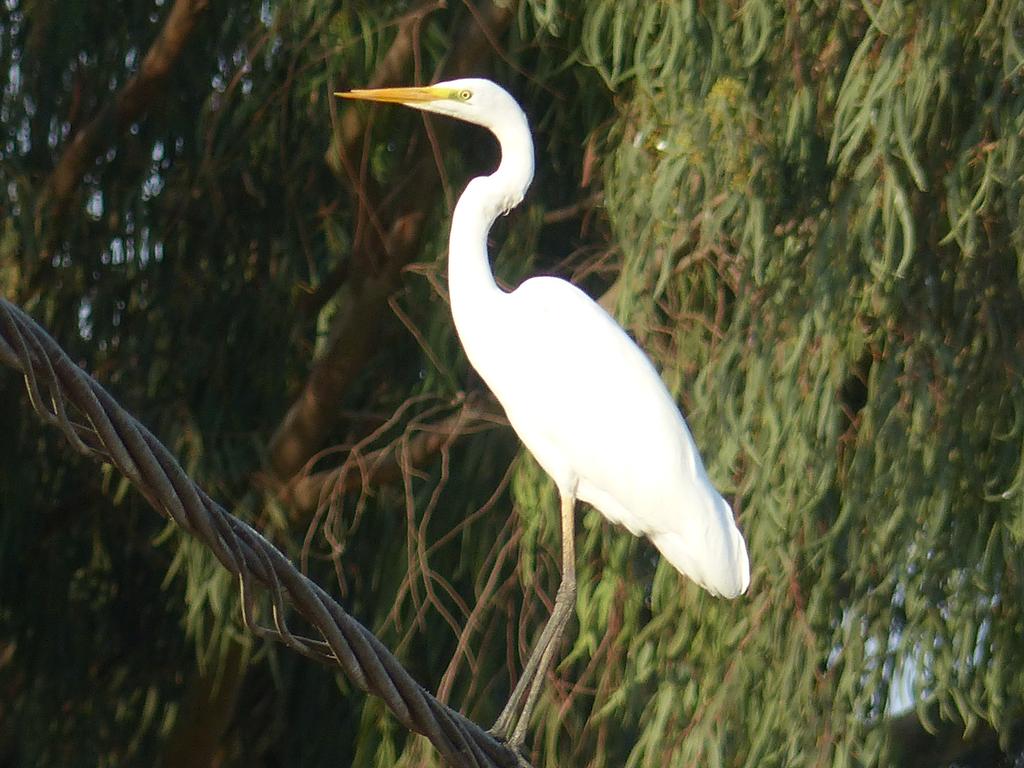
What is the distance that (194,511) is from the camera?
121cm

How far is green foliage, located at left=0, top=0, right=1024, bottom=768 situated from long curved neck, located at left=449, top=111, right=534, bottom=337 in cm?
15

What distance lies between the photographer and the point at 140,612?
10.9 ft

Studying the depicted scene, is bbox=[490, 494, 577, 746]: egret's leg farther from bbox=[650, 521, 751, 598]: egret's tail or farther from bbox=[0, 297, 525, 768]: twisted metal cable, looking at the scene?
bbox=[0, 297, 525, 768]: twisted metal cable

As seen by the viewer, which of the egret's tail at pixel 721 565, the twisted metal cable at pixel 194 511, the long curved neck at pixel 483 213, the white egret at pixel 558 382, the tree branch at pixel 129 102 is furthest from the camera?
the tree branch at pixel 129 102

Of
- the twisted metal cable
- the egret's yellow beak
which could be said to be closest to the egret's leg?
the egret's yellow beak

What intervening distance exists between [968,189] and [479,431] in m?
1.06

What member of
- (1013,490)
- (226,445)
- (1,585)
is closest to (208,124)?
(226,445)

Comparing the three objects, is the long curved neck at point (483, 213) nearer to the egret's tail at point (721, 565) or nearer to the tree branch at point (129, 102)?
the egret's tail at point (721, 565)

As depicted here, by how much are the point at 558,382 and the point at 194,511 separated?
127 centimetres

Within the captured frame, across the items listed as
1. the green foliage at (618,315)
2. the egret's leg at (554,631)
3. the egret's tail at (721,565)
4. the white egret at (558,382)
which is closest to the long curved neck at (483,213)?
the white egret at (558,382)

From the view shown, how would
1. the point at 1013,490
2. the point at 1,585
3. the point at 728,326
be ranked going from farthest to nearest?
the point at 1,585, the point at 728,326, the point at 1013,490

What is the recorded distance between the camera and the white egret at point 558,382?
2318mm

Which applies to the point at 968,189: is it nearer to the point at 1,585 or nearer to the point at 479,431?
the point at 479,431

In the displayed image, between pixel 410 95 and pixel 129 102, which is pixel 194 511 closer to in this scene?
pixel 410 95
